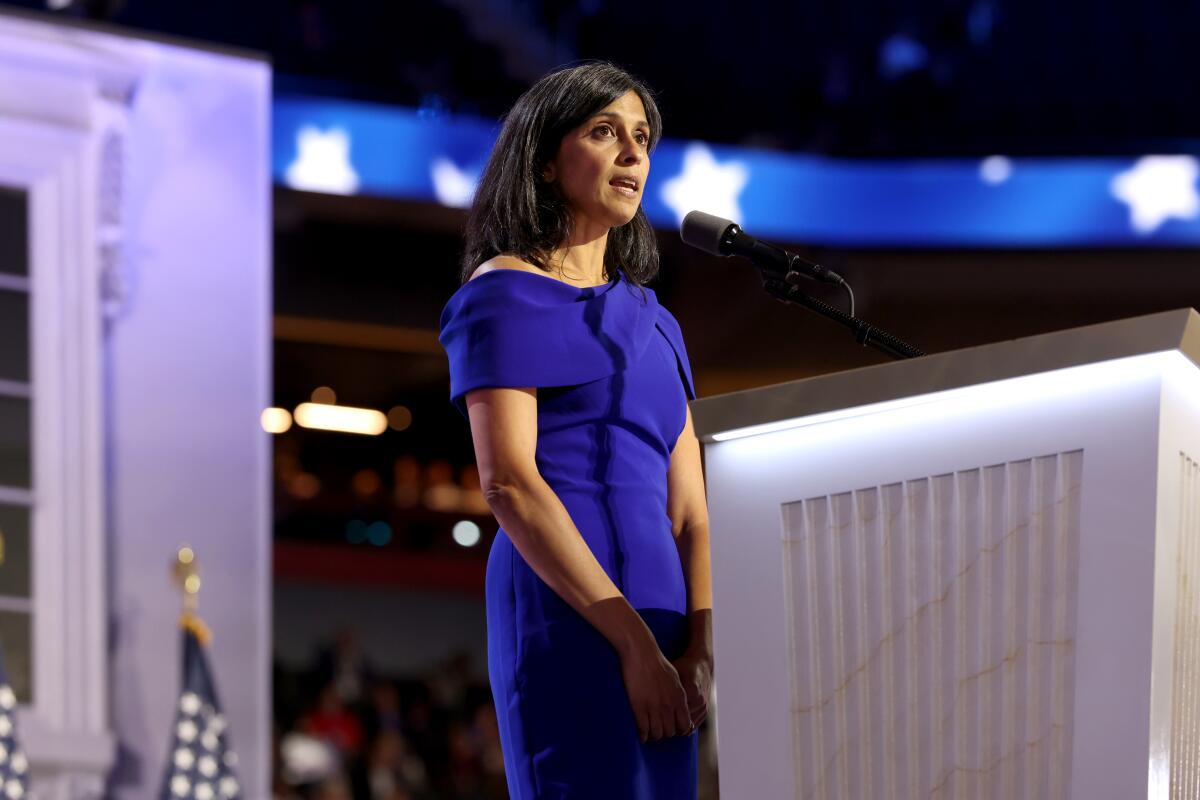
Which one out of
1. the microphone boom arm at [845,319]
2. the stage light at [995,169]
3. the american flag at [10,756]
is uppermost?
the stage light at [995,169]

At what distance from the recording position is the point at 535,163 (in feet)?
5.26

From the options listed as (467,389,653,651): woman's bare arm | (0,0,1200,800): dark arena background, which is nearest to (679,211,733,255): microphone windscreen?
(467,389,653,651): woman's bare arm

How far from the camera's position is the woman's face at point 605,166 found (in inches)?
61.9

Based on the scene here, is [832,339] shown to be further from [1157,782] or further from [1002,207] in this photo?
[1157,782]

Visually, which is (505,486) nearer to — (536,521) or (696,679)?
(536,521)

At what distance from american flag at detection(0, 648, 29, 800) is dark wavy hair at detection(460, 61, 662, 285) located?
2.46m

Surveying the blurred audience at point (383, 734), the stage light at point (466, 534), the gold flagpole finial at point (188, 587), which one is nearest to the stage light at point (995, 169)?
the blurred audience at point (383, 734)

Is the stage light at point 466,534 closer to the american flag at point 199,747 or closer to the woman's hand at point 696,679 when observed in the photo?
the american flag at point 199,747

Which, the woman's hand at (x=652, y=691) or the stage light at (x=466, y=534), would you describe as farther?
the stage light at (x=466, y=534)

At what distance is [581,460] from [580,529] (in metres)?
0.07

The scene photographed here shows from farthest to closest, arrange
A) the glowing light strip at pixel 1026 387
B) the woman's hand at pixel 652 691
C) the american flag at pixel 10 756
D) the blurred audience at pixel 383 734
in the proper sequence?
the blurred audience at pixel 383 734 < the american flag at pixel 10 756 < the woman's hand at pixel 652 691 < the glowing light strip at pixel 1026 387

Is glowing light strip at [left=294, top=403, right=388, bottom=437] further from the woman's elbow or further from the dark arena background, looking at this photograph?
the woman's elbow


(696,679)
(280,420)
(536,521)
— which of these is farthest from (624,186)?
(280,420)

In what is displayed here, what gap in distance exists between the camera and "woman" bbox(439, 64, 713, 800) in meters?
1.42
